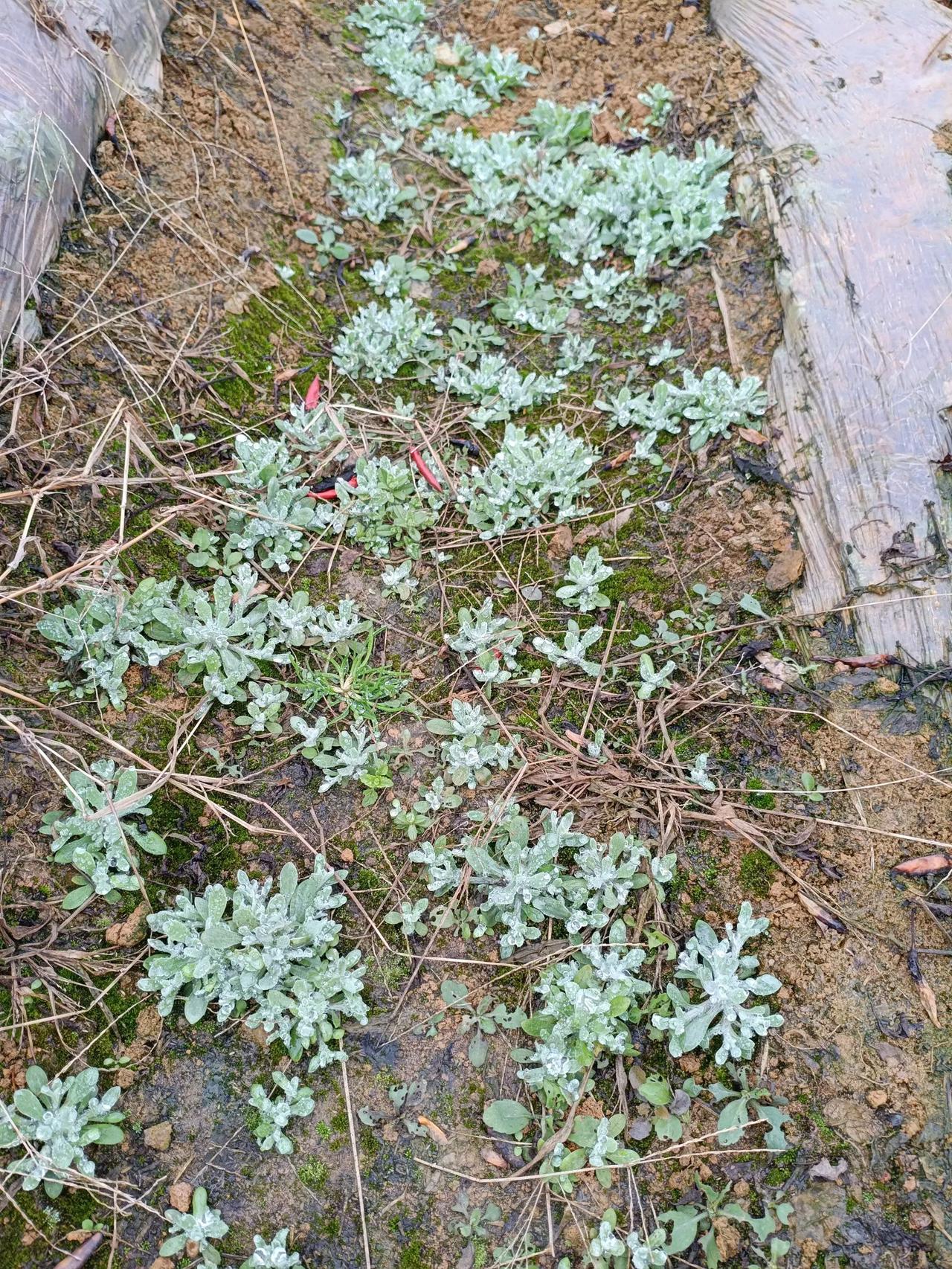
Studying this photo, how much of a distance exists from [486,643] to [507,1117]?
1.82 m

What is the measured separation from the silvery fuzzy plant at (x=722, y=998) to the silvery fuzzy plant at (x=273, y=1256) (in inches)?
55.3

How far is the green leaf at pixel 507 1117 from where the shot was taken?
2.77 meters

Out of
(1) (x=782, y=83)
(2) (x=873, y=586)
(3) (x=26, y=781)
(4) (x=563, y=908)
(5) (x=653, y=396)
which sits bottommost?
(3) (x=26, y=781)

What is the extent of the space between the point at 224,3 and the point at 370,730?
4.56 meters

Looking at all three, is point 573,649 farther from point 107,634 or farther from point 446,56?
point 446,56

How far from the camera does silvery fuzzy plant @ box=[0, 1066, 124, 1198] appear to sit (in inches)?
101

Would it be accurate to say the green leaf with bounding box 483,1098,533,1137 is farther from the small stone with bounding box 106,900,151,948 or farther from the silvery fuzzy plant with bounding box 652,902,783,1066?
the small stone with bounding box 106,900,151,948

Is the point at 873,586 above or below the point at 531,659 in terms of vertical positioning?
above

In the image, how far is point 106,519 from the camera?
3.53m

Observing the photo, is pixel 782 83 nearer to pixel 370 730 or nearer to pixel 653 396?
pixel 653 396

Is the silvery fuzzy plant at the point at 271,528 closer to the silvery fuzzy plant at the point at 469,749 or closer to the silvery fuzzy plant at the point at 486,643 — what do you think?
the silvery fuzzy plant at the point at 486,643

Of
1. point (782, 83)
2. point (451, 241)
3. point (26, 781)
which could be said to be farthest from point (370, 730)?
point (782, 83)

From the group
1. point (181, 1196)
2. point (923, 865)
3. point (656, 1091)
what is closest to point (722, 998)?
point (656, 1091)

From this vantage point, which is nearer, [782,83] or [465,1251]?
[465,1251]
